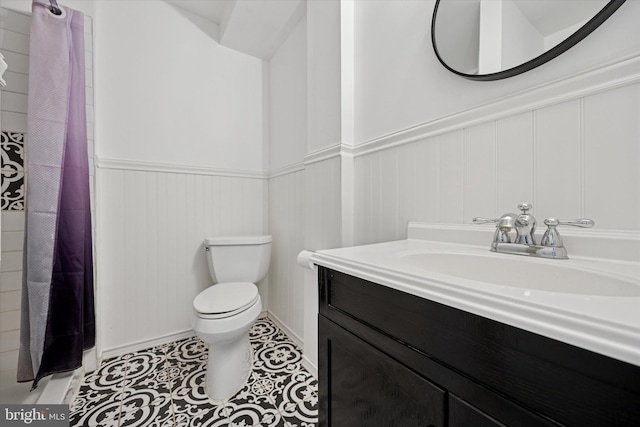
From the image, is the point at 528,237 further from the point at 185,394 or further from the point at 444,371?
the point at 185,394

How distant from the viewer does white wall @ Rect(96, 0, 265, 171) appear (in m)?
1.57

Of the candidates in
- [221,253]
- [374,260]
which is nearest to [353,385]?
[374,260]

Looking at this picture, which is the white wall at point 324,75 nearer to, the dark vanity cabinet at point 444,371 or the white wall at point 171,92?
the white wall at point 171,92

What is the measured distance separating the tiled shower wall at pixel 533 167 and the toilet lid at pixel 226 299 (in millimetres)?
755

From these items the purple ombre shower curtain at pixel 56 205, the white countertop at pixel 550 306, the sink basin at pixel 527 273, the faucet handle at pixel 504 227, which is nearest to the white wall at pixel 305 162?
the sink basin at pixel 527 273

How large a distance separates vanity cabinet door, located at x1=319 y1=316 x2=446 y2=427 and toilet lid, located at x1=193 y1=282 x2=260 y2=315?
2.11ft

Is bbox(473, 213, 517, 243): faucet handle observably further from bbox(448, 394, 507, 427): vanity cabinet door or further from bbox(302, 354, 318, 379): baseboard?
bbox(302, 354, 318, 379): baseboard

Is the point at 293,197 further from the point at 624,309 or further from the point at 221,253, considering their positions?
the point at 624,309

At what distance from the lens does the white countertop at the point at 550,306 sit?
0.27 m

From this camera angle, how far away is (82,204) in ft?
4.25

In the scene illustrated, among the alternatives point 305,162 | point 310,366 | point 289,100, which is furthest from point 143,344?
point 289,100

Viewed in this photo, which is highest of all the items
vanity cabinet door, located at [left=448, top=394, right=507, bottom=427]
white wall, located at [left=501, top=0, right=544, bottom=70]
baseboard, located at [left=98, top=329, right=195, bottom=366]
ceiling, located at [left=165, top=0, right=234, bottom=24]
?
ceiling, located at [left=165, top=0, right=234, bottom=24]

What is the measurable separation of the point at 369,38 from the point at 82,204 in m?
1.59

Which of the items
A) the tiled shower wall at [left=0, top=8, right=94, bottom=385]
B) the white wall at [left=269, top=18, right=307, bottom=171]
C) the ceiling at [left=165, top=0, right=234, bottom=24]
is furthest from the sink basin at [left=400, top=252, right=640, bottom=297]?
the ceiling at [left=165, top=0, right=234, bottom=24]
